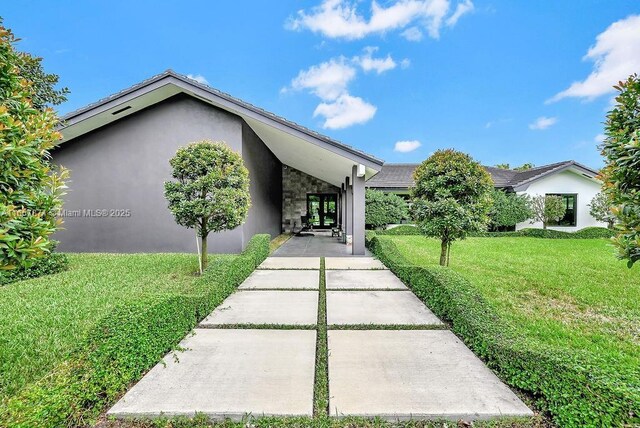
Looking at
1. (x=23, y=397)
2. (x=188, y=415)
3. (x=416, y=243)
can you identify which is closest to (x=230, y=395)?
(x=188, y=415)

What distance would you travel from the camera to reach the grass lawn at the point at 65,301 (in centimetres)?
291

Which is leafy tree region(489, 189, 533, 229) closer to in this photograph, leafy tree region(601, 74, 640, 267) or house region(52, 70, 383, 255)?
house region(52, 70, 383, 255)

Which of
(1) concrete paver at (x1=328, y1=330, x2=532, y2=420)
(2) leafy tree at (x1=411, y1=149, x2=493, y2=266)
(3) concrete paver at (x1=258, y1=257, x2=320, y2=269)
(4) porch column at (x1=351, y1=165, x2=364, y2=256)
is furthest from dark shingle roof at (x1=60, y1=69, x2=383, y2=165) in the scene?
(1) concrete paver at (x1=328, y1=330, x2=532, y2=420)

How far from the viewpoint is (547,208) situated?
52.5ft

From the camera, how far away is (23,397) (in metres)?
1.98

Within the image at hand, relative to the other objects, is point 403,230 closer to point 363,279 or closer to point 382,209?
point 382,209

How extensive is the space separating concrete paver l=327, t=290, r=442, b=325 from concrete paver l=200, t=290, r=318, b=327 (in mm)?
309

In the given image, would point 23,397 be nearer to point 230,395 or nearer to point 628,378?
point 230,395

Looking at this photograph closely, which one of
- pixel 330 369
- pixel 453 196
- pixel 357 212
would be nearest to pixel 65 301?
pixel 330 369

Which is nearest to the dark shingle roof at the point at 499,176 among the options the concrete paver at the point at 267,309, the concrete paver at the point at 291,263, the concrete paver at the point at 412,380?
the concrete paver at the point at 291,263

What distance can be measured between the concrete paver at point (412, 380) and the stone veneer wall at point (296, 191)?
52.2ft

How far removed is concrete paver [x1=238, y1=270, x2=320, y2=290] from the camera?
18.5 ft

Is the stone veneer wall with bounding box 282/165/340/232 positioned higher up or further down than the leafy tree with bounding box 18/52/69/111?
further down

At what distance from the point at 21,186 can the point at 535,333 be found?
500 centimetres
